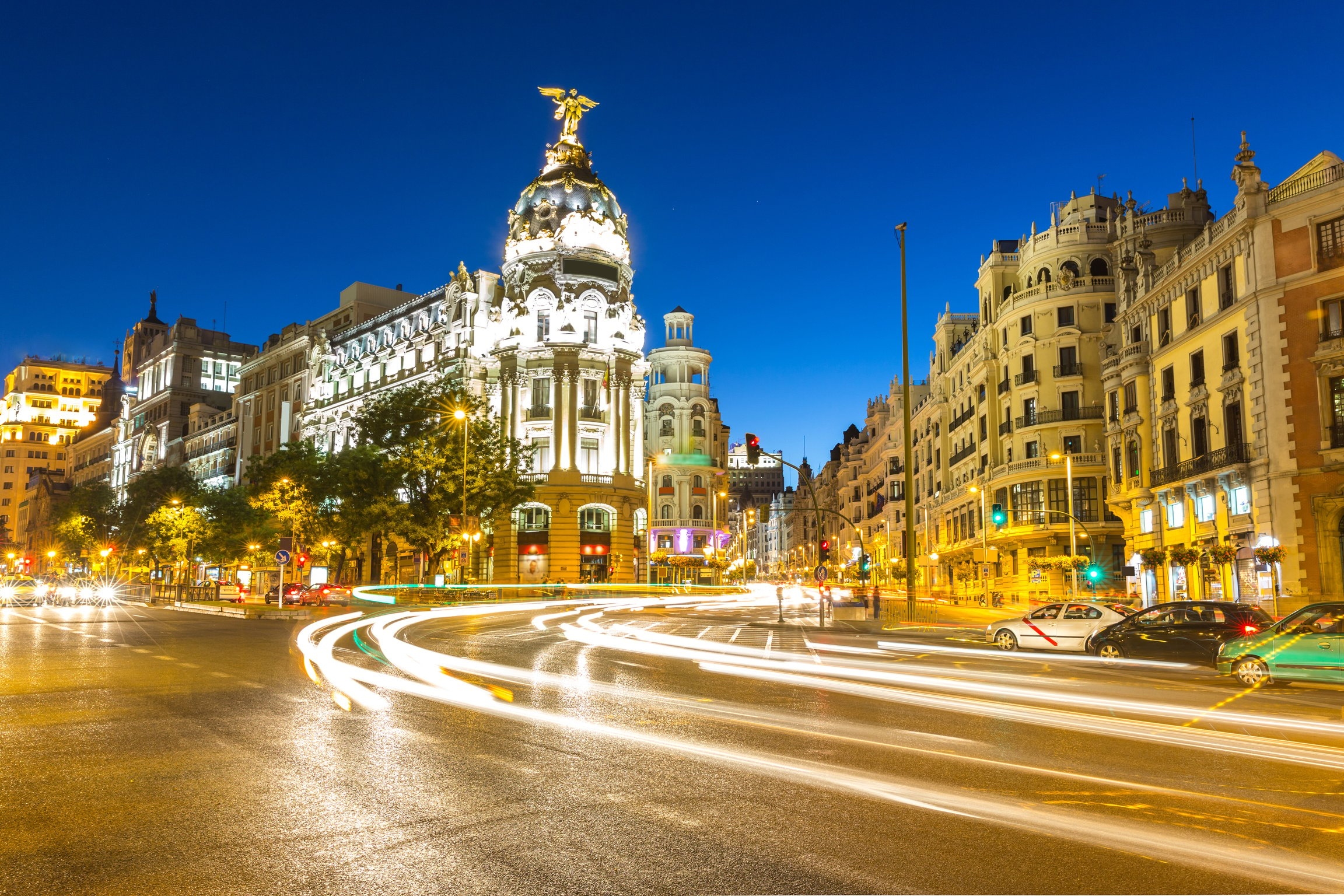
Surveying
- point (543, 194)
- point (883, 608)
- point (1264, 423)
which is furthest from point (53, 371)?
point (1264, 423)

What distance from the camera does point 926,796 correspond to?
7699 mm

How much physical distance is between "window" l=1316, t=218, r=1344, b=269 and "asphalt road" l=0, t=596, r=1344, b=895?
23.8 metres

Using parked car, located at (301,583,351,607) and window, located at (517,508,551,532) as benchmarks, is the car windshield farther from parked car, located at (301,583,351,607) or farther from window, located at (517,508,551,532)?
window, located at (517,508,551,532)

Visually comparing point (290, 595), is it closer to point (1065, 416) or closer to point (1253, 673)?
point (1065, 416)

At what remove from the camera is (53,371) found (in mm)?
196500

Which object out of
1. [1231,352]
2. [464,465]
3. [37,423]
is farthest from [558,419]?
[37,423]

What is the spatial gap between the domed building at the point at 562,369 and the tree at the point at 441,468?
6008 mm

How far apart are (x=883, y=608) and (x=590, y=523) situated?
28.3 meters

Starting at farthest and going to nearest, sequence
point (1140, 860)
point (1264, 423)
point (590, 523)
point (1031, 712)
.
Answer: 1. point (590, 523)
2. point (1264, 423)
3. point (1031, 712)
4. point (1140, 860)

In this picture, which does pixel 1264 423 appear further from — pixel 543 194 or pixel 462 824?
pixel 543 194

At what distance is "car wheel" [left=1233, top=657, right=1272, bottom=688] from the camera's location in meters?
17.0

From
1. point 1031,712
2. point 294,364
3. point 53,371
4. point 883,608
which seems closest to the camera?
point 1031,712

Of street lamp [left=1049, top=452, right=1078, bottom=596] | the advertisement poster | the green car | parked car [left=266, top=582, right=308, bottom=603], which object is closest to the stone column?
the advertisement poster

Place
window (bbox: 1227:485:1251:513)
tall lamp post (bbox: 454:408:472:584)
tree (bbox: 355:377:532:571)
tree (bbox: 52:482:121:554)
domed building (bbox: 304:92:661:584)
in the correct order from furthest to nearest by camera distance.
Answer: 1. tree (bbox: 52:482:121:554)
2. domed building (bbox: 304:92:661:584)
3. tree (bbox: 355:377:532:571)
4. tall lamp post (bbox: 454:408:472:584)
5. window (bbox: 1227:485:1251:513)
